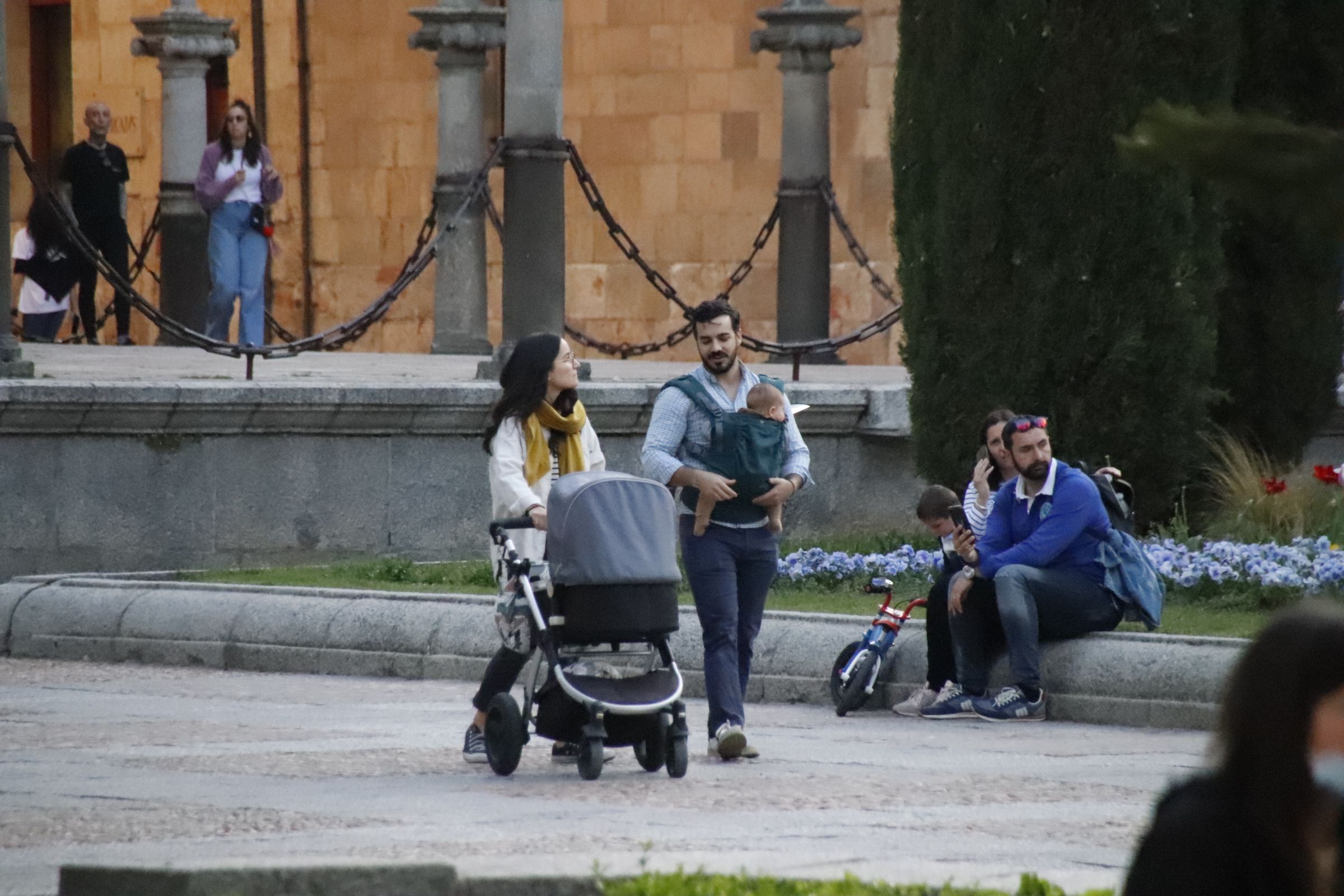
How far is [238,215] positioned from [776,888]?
530 inches

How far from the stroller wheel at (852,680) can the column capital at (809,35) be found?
33.6 ft

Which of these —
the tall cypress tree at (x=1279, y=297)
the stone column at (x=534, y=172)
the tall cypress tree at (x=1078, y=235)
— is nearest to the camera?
the tall cypress tree at (x=1078, y=235)

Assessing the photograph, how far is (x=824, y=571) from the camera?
12516 mm

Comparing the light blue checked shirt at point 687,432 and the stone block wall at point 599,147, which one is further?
the stone block wall at point 599,147

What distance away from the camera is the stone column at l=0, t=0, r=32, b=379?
45.3 ft

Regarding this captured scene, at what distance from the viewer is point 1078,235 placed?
12.7 metres

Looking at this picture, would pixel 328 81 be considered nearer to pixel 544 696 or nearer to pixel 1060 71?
pixel 1060 71

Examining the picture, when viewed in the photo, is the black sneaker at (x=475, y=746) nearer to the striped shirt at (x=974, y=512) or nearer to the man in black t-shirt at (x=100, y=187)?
the striped shirt at (x=974, y=512)

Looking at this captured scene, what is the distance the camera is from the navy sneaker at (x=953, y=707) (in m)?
9.89

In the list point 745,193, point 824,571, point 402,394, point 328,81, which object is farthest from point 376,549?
point 328,81

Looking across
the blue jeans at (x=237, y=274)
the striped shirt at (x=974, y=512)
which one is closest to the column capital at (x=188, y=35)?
the blue jeans at (x=237, y=274)

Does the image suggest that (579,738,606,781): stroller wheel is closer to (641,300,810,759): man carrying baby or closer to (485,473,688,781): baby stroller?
(485,473,688,781): baby stroller

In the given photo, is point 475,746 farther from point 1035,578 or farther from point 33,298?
point 33,298

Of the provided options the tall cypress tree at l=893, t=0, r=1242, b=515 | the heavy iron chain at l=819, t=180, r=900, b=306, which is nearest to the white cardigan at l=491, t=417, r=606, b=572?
the tall cypress tree at l=893, t=0, r=1242, b=515
